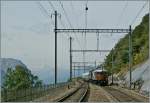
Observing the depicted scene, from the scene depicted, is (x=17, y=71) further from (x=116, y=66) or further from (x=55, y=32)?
(x=55, y=32)

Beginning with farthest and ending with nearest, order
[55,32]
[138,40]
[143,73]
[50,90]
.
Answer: [138,40] < [143,73] < [55,32] < [50,90]

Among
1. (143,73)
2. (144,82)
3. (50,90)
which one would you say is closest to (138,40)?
(143,73)

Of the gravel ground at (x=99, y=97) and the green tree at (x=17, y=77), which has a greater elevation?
the green tree at (x=17, y=77)

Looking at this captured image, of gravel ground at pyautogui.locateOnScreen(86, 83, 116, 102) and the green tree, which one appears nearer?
gravel ground at pyautogui.locateOnScreen(86, 83, 116, 102)

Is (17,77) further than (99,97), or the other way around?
(17,77)

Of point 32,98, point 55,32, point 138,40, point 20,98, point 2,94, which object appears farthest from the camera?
point 138,40

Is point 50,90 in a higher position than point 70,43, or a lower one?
lower

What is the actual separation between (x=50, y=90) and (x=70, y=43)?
48.4 metres

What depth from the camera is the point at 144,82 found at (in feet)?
202

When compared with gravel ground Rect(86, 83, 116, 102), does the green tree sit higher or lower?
higher

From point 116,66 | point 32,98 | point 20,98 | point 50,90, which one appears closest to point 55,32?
point 50,90

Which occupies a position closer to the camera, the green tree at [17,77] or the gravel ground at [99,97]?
the gravel ground at [99,97]

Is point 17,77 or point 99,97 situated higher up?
point 17,77

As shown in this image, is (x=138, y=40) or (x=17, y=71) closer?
(x=138, y=40)
